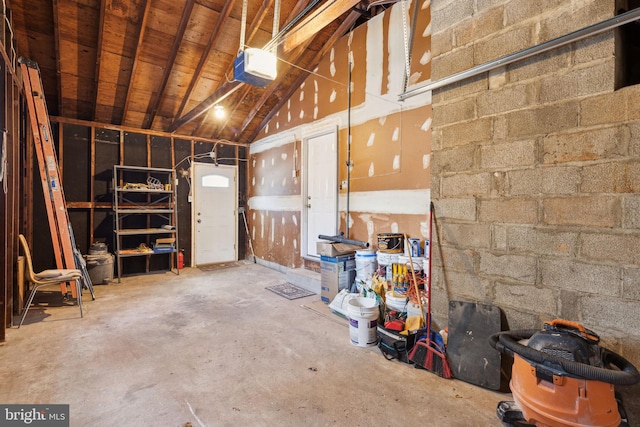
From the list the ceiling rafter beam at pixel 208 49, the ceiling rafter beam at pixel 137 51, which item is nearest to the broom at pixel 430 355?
the ceiling rafter beam at pixel 208 49

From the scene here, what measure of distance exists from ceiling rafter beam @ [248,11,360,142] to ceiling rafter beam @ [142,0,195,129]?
180cm

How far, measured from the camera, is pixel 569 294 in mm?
1869

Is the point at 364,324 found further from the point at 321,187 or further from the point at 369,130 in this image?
the point at 321,187

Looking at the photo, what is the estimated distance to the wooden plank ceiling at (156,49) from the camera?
381 centimetres

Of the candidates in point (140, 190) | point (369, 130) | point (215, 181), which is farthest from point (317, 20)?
point (215, 181)

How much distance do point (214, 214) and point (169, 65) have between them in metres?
2.99

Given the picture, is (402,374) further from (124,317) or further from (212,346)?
Result: (124,317)

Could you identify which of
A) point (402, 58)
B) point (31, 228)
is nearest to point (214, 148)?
point (31, 228)

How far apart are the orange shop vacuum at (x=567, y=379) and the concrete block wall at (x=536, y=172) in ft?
1.28

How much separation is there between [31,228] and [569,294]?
6.62 metres

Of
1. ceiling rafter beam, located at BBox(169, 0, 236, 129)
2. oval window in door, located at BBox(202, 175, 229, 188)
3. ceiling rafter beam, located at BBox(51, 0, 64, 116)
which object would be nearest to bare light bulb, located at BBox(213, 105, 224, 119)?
ceiling rafter beam, located at BBox(169, 0, 236, 129)

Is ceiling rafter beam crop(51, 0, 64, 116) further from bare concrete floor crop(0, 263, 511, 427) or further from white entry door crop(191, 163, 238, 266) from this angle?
bare concrete floor crop(0, 263, 511, 427)

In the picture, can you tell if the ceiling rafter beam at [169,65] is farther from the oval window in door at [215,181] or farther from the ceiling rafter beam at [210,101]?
the oval window in door at [215,181]

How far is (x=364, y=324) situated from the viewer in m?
2.79
